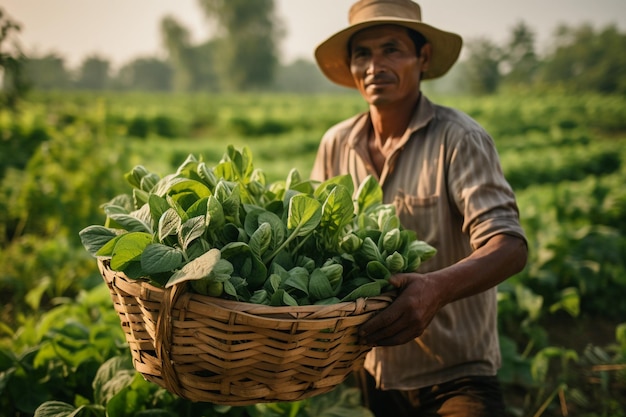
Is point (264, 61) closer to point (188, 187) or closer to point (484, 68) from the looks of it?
point (484, 68)

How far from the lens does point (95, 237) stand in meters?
1.19

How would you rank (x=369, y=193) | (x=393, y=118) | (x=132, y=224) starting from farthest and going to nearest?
1. (x=393, y=118)
2. (x=369, y=193)
3. (x=132, y=224)

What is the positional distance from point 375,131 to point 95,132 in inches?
166

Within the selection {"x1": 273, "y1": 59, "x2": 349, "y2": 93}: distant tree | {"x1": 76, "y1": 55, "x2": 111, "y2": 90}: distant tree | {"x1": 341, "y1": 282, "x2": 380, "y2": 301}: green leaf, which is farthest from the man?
{"x1": 273, "y1": 59, "x2": 349, "y2": 93}: distant tree

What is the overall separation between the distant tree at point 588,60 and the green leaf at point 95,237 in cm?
4187

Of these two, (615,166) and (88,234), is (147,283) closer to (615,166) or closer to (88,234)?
(88,234)

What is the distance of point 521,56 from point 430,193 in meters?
57.1

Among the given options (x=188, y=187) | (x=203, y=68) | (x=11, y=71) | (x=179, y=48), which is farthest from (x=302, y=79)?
(x=188, y=187)

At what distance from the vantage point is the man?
1.70 metres

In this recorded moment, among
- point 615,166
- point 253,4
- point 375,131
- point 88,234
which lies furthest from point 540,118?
point 253,4

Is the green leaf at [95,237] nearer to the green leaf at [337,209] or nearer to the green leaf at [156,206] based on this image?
the green leaf at [156,206]

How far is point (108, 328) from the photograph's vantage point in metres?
2.00

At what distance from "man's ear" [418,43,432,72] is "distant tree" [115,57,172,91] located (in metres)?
93.5

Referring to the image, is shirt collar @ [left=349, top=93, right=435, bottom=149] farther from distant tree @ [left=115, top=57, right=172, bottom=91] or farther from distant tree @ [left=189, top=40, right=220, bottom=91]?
distant tree @ [left=115, top=57, right=172, bottom=91]
